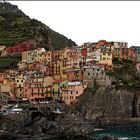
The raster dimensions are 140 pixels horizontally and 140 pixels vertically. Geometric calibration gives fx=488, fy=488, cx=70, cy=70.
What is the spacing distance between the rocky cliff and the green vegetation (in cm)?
3763

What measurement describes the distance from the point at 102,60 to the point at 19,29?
5741 centimetres

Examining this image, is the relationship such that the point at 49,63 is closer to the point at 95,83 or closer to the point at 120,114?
the point at 95,83

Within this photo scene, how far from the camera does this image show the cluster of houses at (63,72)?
124562 millimetres

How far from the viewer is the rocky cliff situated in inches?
4520

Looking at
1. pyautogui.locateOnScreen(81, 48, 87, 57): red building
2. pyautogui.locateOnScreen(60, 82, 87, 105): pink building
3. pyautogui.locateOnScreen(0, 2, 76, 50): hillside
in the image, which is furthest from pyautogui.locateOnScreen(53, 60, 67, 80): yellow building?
pyautogui.locateOnScreen(0, 2, 76, 50): hillside

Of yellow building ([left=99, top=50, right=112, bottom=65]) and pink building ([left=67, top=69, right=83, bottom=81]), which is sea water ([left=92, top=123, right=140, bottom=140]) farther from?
yellow building ([left=99, top=50, right=112, bottom=65])

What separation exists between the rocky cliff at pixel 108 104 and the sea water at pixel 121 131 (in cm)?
854

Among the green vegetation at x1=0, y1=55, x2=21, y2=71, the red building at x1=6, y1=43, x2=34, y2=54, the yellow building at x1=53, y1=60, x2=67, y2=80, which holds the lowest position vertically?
the yellow building at x1=53, y1=60, x2=67, y2=80

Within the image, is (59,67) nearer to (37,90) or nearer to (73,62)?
(73,62)

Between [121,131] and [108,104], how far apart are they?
21.1m

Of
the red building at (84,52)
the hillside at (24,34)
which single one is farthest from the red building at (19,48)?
the red building at (84,52)

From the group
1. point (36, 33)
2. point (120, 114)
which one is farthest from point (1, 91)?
point (36, 33)

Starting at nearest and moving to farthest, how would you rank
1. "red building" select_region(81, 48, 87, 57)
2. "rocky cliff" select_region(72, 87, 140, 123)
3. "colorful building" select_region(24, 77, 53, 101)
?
"rocky cliff" select_region(72, 87, 140, 123) → "colorful building" select_region(24, 77, 53, 101) → "red building" select_region(81, 48, 87, 57)

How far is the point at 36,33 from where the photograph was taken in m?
178
